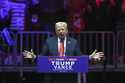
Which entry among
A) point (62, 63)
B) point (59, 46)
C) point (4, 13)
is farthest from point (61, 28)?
point (4, 13)

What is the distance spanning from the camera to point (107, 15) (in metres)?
13.4

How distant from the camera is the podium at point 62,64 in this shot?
32.0 ft

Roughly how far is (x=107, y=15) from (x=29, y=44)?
197cm

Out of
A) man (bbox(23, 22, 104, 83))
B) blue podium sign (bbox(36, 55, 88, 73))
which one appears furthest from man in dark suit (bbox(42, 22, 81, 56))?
blue podium sign (bbox(36, 55, 88, 73))

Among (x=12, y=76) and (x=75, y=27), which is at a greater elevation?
(x=75, y=27)

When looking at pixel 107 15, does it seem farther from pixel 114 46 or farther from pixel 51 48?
pixel 51 48

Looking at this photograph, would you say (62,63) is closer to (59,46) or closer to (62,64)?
(62,64)

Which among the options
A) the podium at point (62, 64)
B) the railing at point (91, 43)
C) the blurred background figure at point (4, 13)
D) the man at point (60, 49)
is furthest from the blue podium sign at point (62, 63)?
the blurred background figure at point (4, 13)

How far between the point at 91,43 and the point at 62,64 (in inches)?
139

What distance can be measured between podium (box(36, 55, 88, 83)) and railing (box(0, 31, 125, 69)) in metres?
3.13

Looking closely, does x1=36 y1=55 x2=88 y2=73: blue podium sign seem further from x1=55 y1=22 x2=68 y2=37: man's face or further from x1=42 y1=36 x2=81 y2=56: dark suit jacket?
x1=55 y1=22 x2=68 y2=37: man's face

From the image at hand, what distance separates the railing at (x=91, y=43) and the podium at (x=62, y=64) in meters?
3.13

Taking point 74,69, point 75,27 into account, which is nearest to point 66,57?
point 74,69

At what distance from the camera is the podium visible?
977 centimetres
